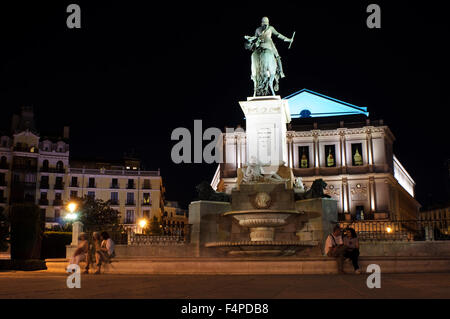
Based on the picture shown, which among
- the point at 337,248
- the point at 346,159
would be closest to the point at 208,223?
the point at 337,248

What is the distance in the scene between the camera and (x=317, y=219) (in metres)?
17.9

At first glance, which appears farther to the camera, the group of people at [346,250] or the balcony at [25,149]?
the balcony at [25,149]

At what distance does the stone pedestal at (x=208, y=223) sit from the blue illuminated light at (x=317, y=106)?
211 ft

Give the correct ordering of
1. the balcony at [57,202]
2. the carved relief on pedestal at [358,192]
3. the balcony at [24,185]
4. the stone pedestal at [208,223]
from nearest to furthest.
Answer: the stone pedestal at [208,223], the balcony at [24,185], the carved relief on pedestal at [358,192], the balcony at [57,202]

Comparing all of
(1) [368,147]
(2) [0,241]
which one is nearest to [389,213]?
(1) [368,147]

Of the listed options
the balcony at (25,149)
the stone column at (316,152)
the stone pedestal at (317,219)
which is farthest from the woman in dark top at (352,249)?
the balcony at (25,149)

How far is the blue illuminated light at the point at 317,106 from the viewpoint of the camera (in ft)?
266

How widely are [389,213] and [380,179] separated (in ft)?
17.8

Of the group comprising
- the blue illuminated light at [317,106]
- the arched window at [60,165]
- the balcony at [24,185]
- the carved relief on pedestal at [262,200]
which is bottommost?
the carved relief on pedestal at [262,200]

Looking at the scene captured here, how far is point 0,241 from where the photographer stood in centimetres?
3231

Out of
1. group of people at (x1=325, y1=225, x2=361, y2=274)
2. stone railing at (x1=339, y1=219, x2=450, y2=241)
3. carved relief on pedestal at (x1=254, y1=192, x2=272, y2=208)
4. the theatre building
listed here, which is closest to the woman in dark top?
group of people at (x1=325, y1=225, x2=361, y2=274)

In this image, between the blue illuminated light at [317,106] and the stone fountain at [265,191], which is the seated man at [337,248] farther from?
the blue illuminated light at [317,106]

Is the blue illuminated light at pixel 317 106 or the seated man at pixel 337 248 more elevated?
the blue illuminated light at pixel 317 106

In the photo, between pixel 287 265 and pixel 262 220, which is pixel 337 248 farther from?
pixel 262 220
